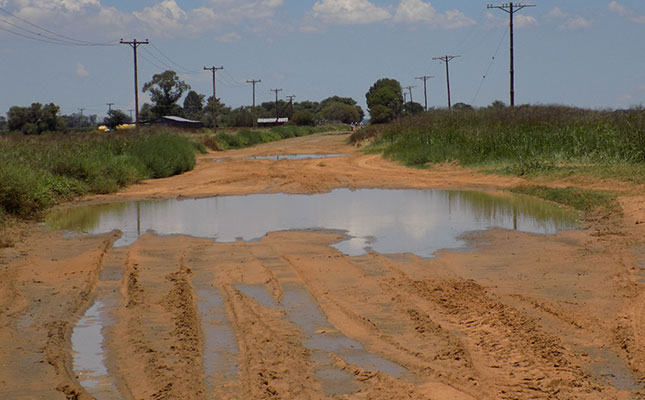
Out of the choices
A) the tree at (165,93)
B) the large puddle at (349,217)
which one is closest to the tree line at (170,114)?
the tree at (165,93)

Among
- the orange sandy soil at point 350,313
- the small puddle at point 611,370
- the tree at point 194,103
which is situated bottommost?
the small puddle at point 611,370

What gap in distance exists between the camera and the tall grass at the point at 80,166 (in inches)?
680

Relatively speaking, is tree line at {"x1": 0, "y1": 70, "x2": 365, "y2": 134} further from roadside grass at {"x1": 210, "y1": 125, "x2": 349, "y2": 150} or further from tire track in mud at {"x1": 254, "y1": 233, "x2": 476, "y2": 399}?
tire track in mud at {"x1": 254, "y1": 233, "x2": 476, "y2": 399}

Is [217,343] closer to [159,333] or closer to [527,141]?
[159,333]

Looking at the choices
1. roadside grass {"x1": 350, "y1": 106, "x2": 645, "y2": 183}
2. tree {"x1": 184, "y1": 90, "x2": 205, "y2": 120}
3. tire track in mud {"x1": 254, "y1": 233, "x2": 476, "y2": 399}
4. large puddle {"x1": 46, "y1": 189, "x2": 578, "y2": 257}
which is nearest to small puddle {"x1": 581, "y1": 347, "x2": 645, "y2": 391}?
Result: tire track in mud {"x1": 254, "y1": 233, "x2": 476, "y2": 399}

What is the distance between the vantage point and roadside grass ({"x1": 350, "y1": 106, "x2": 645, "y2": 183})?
2370cm

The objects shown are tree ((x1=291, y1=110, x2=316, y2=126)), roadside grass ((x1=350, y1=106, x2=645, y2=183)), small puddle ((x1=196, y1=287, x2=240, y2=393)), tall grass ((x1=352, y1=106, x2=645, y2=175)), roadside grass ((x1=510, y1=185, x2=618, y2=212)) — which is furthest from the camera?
tree ((x1=291, y1=110, x2=316, y2=126))

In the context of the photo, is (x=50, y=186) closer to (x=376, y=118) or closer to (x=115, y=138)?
(x=115, y=138)

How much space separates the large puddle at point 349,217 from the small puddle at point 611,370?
523 cm

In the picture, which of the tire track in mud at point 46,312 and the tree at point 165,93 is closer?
the tire track in mud at point 46,312

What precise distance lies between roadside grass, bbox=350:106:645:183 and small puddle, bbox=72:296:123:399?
14.6 m

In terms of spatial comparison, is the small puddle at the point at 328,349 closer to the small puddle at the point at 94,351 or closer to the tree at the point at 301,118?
the small puddle at the point at 94,351

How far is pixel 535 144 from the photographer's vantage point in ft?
93.9

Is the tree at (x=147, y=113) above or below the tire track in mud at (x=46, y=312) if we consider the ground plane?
above
